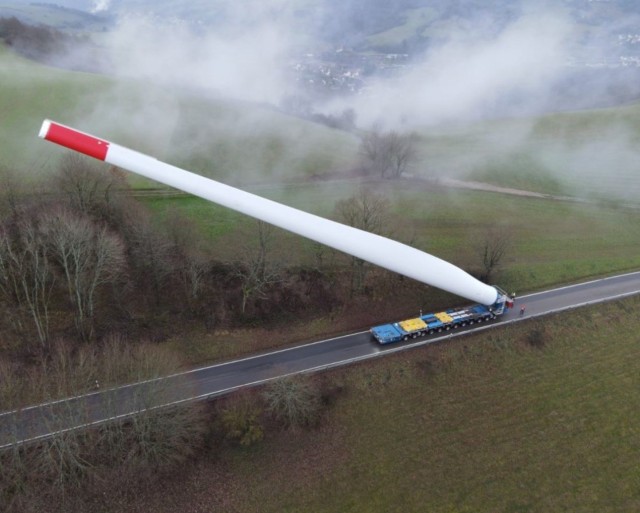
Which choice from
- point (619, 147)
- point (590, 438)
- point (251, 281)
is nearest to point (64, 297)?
point (251, 281)

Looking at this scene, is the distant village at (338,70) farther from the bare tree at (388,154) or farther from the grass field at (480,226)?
the grass field at (480,226)

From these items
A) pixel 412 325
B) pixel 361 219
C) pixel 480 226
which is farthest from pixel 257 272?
pixel 480 226

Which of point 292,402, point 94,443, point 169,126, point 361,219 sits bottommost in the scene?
point 94,443

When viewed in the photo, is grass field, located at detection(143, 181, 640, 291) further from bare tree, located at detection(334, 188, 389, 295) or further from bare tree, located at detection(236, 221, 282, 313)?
bare tree, located at detection(334, 188, 389, 295)

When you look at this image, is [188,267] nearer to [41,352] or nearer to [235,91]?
[41,352]

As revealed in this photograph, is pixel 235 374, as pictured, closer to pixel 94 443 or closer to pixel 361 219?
pixel 94 443

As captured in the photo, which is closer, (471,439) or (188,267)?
(471,439)

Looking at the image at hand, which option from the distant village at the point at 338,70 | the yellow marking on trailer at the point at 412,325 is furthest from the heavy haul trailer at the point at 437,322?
the distant village at the point at 338,70
